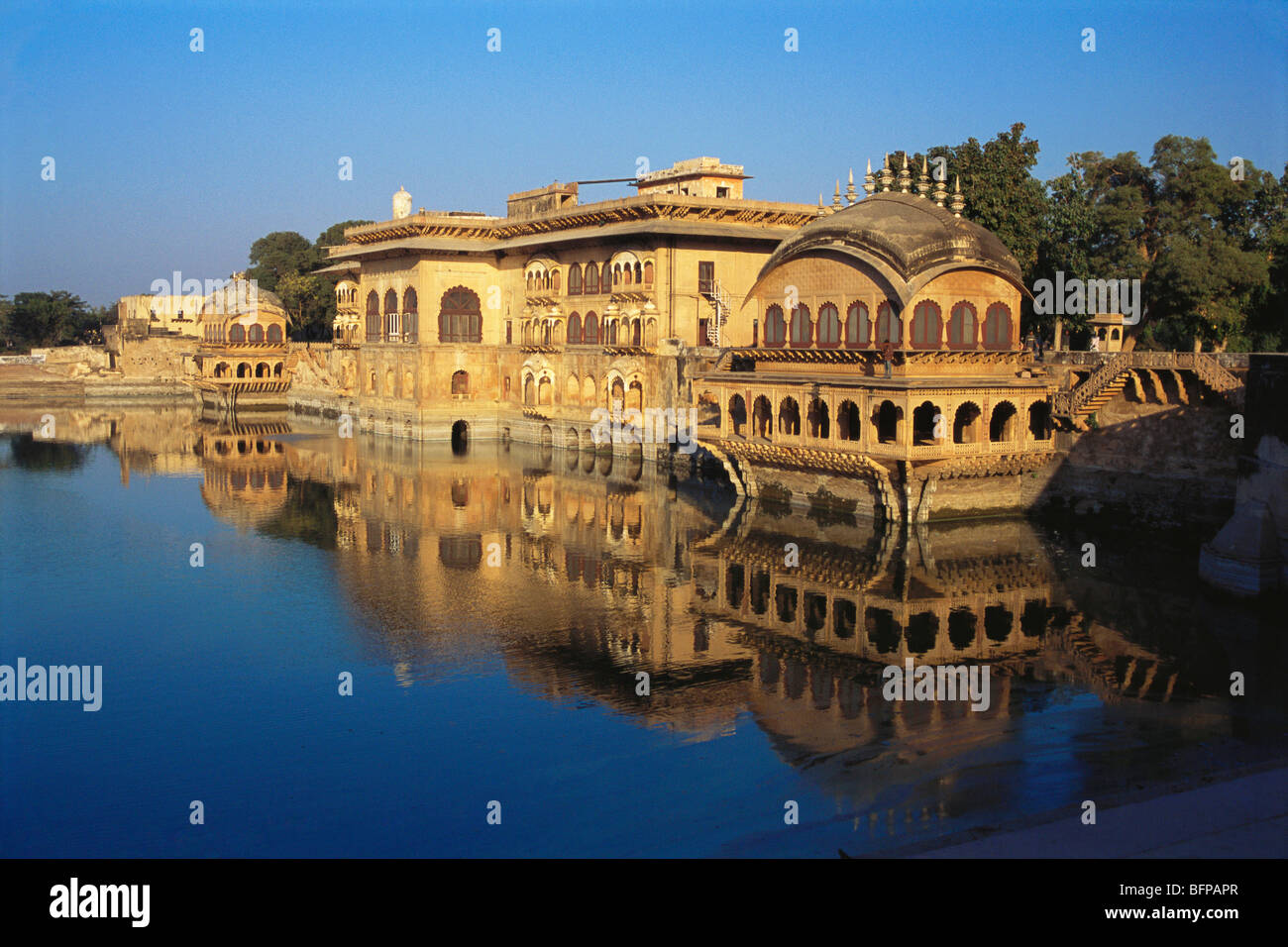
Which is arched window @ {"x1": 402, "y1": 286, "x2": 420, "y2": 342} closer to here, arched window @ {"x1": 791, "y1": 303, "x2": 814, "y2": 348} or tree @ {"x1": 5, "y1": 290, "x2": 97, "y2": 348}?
arched window @ {"x1": 791, "y1": 303, "x2": 814, "y2": 348}

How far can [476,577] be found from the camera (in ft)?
88.5

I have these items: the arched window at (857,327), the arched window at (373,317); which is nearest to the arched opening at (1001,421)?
the arched window at (857,327)

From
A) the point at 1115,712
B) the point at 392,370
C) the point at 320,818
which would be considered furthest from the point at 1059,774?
the point at 392,370

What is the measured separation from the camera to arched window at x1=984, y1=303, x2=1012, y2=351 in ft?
105

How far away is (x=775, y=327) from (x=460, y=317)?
24447mm

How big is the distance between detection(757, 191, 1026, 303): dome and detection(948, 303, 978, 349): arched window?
3.91ft

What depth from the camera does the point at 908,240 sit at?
3100cm

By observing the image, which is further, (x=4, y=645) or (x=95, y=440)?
(x=95, y=440)

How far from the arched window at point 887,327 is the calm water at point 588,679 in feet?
17.3

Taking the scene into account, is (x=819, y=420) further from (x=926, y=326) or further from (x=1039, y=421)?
(x=1039, y=421)

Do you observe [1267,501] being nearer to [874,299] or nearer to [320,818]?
[874,299]

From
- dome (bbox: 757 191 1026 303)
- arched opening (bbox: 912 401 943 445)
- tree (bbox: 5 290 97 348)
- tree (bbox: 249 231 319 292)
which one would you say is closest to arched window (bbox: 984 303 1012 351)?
dome (bbox: 757 191 1026 303)

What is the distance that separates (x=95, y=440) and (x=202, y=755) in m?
46.6

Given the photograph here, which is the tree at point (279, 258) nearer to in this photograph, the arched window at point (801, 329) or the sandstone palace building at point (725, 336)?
the sandstone palace building at point (725, 336)
